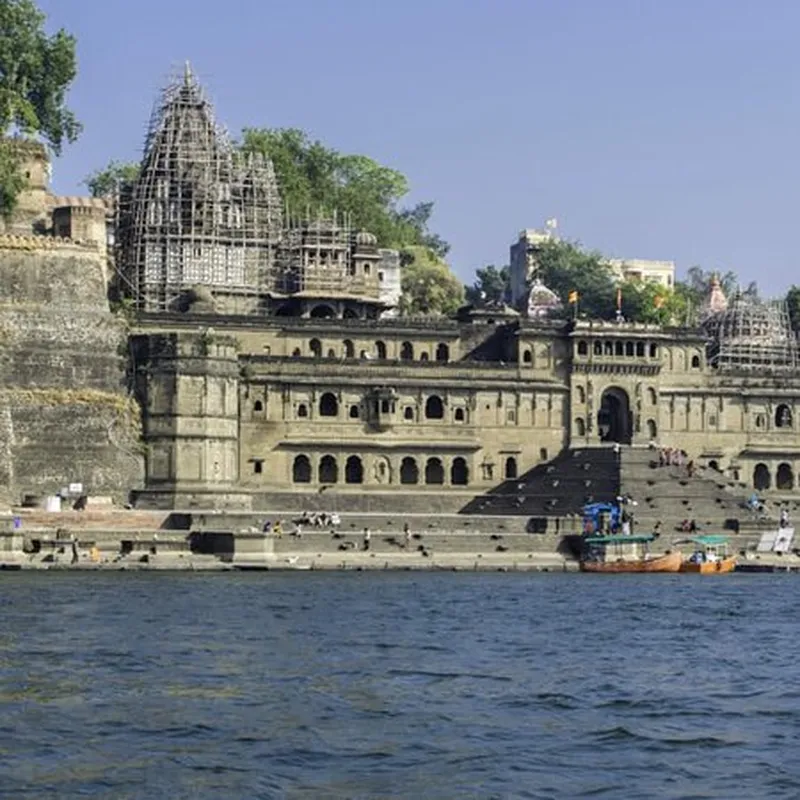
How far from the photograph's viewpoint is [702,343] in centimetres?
9856

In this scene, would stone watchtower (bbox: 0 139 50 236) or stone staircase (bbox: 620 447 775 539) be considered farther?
stone watchtower (bbox: 0 139 50 236)

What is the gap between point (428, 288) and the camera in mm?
120875

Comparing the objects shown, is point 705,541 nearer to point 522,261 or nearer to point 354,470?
point 354,470

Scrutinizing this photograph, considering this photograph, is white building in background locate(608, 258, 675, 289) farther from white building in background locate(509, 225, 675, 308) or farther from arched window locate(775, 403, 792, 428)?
arched window locate(775, 403, 792, 428)

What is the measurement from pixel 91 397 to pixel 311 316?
625 inches

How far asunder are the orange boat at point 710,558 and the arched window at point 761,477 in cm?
1510

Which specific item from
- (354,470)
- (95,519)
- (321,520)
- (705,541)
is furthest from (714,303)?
(95,519)

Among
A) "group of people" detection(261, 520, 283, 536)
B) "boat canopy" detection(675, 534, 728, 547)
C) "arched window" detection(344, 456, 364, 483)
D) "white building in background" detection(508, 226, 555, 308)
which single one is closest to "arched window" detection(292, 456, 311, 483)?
"arched window" detection(344, 456, 364, 483)

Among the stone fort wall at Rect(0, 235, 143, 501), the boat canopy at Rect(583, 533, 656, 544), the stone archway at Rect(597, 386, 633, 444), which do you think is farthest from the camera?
the stone archway at Rect(597, 386, 633, 444)

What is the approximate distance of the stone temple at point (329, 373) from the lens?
280 ft

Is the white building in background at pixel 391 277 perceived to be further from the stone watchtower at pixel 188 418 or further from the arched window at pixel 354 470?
the stone watchtower at pixel 188 418

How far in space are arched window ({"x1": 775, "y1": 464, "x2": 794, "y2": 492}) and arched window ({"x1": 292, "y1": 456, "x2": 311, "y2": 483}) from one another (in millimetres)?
23369

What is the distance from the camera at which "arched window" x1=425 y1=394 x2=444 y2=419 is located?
92.7 metres

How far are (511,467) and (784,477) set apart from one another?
47.2ft
